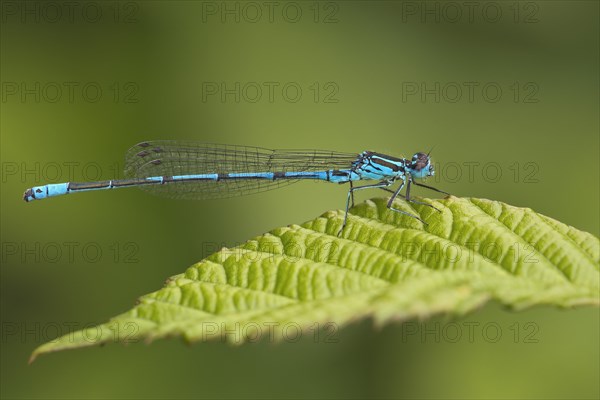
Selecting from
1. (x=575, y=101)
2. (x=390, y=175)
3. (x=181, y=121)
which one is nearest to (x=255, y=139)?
(x=181, y=121)

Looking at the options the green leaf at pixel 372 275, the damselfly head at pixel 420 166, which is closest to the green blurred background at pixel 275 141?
the damselfly head at pixel 420 166

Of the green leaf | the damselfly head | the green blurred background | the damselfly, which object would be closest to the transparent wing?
the damselfly

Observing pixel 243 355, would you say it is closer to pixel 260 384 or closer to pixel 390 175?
pixel 260 384

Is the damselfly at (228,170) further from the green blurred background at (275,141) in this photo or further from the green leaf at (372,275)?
the green leaf at (372,275)

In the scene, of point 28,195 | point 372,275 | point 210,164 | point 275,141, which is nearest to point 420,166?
point 275,141

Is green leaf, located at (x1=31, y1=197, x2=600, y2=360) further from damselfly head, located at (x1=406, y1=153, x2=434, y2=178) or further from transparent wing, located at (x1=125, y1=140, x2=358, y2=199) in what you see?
transparent wing, located at (x1=125, y1=140, x2=358, y2=199)

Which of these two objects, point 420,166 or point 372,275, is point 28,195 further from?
point 372,275
